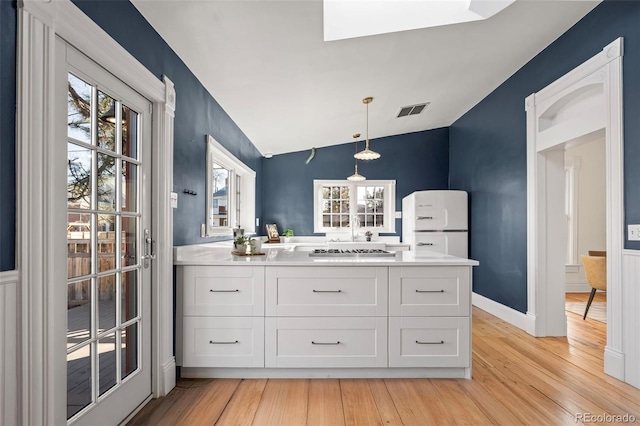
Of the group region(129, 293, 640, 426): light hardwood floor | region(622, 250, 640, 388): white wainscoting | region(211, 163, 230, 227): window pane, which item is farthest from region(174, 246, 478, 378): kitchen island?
region(211, 163, 230, 227): window pane

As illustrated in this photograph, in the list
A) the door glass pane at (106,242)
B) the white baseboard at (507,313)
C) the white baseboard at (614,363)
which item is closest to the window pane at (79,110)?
the door glass pane at (106,242)

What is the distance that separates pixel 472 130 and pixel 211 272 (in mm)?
4057

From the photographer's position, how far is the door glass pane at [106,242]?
165cm

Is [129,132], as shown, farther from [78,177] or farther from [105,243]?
[105,243]

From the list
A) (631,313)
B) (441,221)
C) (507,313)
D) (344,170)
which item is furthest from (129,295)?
(344,170)

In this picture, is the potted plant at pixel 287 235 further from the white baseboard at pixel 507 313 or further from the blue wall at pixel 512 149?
the white baseboard at pixel 507 313

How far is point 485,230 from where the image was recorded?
4.39 m

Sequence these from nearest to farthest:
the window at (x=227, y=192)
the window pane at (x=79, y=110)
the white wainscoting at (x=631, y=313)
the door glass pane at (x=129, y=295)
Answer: the window pane at (x=79, y=110) → the door glass pane at (x=129, y=295) → the white wainscoting at (x=631, y=313) → the window at (x=227, y=192)

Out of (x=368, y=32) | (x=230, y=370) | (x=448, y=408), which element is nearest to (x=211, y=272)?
(x=230, y=370)

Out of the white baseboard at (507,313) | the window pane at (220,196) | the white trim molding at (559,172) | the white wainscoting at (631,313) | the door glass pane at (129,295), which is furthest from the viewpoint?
the window pane at (220,196)

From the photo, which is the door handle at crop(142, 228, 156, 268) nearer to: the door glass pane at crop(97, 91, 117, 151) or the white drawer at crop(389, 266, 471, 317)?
the door glass pane at crop(97, 91, 117, 151)

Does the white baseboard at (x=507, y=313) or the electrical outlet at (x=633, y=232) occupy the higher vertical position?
the electrical outlet at (x=633, y=232)

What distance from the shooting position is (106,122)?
1710 mm

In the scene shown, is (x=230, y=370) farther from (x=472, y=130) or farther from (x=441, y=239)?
(x=472, y=130)
